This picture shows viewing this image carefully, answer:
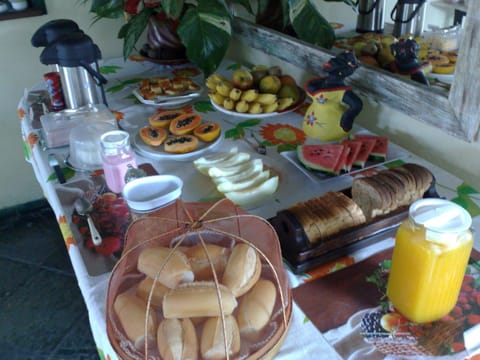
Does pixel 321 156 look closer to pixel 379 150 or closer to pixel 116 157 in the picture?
pixel 379 150

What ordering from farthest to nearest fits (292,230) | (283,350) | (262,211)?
(262,211), (292,230), (283,350)

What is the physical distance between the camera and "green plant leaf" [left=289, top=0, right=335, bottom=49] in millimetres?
1224

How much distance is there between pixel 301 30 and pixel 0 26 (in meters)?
1.20

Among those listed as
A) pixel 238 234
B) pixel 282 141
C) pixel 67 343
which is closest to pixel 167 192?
pixel 238 234

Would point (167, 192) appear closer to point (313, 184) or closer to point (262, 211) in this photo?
point (262, 211)

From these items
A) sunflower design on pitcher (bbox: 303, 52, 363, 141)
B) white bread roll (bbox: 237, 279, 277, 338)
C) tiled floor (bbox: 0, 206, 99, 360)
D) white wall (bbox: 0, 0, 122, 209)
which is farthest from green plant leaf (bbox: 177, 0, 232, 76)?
tiled floor (bbox: 0, 206, 99, 360)

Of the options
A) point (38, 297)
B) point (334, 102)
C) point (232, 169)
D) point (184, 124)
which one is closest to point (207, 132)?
point (184, 124)

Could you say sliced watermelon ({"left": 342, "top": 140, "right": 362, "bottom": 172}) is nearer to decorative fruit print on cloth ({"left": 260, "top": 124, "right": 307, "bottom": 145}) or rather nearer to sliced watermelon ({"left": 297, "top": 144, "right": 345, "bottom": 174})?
sliced watermelon ({"left": 297, "top": 144, "right": 345, "bottom": 174})

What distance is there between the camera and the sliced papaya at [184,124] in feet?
3.60

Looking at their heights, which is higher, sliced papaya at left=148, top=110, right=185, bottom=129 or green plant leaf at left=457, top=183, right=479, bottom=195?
sliced papaya at left=148, top=110, right=185, bottom=129

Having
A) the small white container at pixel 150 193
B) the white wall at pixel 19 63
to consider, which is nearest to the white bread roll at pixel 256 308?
the small white container at pixel 150 193

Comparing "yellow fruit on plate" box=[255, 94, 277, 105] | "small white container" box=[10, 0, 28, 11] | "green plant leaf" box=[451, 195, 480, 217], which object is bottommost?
"green plant leaf" box=[451, 195, 480, 217]

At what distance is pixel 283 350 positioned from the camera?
1.93ft

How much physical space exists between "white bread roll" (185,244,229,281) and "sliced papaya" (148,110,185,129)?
567mm
